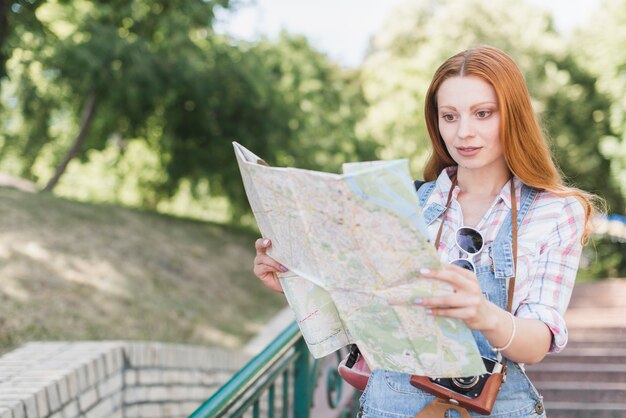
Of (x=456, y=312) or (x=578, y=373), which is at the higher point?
(x=578, y=373)

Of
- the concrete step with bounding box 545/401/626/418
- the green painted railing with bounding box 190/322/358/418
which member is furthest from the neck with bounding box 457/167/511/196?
the concrete step with bounding box 545/401/626/418

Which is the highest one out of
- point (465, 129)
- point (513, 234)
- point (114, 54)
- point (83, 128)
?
point (114, 54)

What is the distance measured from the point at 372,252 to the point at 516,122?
21.3 inches

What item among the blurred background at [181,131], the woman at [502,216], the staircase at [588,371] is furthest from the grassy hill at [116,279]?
the woman at [502,216]

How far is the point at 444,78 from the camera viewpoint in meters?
1.58

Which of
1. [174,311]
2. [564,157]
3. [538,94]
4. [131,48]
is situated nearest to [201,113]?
[131,48]

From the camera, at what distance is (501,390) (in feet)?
4.95

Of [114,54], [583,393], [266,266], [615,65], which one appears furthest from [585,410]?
[615,65]

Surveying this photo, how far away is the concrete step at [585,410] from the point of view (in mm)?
4969

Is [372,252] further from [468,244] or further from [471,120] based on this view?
[471,120]

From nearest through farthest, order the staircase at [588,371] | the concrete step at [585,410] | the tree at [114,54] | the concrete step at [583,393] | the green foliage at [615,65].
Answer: the concrete step at [585,410] < the staircase at [588,371] < the concrete step at [583,393] < the tree at [114,54] < the green foliage at [615,65]

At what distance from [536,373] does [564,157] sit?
14376 millimetres

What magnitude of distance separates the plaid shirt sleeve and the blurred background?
12.2 feet

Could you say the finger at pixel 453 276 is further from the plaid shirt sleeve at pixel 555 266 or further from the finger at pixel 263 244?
the finger at pixel 263 244
